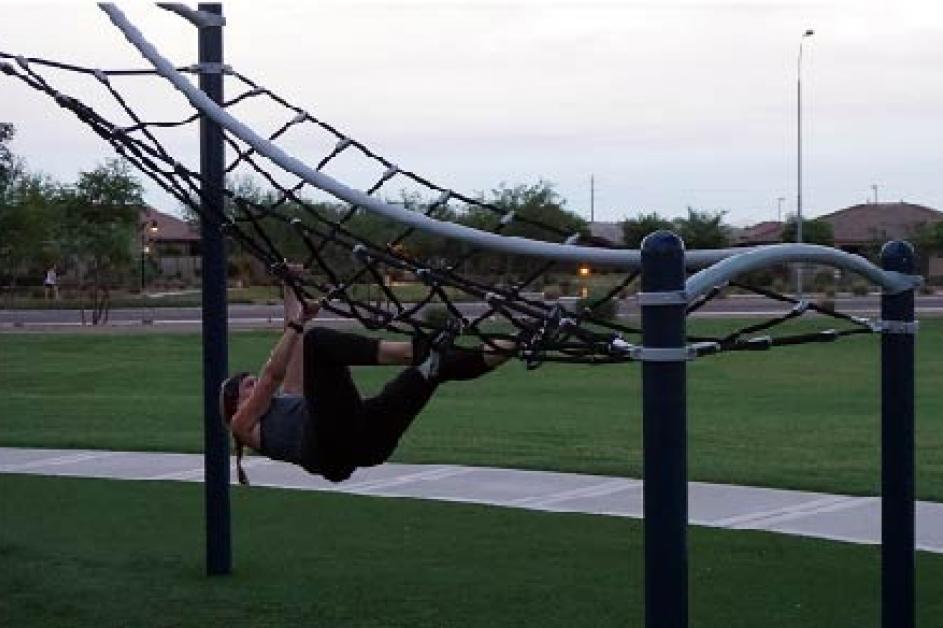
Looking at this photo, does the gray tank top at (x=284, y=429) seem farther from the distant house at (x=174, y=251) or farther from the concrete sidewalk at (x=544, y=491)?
the distant house at (x=174, y=251)

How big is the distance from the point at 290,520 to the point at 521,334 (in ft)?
17.9

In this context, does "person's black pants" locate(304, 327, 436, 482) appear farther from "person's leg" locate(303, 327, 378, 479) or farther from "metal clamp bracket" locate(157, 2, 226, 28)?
"metal clamp bracket" locate(157, 2, 226, 28)

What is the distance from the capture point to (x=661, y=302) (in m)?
4.12

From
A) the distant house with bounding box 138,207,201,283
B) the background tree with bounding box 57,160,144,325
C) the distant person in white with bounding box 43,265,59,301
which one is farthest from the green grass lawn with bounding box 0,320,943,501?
the distant house with bounding box 138,207,201,283

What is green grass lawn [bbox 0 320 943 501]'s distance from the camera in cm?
1276

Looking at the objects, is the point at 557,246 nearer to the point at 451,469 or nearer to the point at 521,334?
the point at 521,334

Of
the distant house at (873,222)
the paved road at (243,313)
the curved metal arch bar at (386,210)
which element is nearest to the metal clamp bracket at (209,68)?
the curved metal arch bar at (386,210)

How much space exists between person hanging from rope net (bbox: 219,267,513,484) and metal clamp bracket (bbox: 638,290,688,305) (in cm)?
98

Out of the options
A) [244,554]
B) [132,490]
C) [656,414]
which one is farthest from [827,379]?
[656,414]

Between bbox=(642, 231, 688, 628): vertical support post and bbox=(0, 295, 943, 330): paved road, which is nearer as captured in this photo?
bbox=(642, 231, 688, 628): vertical support post

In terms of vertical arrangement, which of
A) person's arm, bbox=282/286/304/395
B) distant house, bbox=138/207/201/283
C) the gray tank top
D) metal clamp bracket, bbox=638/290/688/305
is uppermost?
distant house, bbox=138/207/201/283

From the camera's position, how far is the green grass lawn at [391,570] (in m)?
7.36

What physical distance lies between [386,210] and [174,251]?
73.9 metres

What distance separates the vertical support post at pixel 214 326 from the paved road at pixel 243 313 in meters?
25.1
